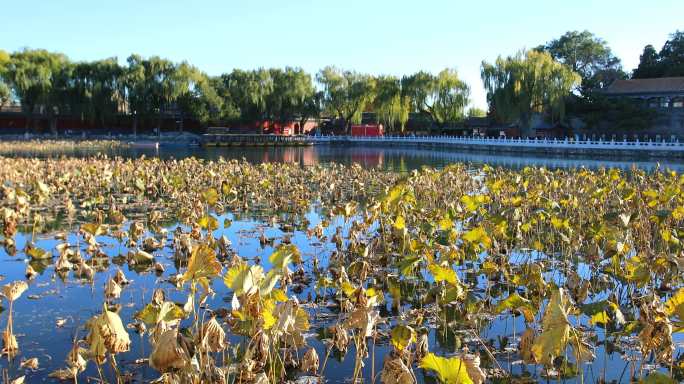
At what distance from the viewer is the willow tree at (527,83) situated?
1383 inches

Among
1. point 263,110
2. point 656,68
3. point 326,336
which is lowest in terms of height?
point 326,336

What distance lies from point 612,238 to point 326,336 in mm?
3061

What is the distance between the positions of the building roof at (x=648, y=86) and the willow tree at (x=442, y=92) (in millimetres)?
9181

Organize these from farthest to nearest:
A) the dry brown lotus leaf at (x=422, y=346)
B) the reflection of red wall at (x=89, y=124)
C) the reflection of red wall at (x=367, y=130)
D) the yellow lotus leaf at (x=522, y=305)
A: the reflection of red wall at (x=367, y=130)
the reflection of red wall at (x=89, y=124)
the yellow lotus leaf at (x=522, y=305)
the dry brown lotus leaf at (x=422, y=346)

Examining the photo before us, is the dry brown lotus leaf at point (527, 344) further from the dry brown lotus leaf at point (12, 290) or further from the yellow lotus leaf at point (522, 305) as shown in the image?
the dry brown lotus leaf at point (12, 290)

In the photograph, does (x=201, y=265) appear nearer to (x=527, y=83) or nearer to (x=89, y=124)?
(x=527, y=83)

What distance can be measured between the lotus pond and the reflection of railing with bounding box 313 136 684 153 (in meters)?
20.7

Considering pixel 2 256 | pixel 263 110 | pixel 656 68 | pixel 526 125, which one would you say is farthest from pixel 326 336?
pixel 656 68

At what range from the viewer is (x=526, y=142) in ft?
109

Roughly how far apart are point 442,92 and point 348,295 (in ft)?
132

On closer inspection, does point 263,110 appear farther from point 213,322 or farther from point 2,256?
point 213,322

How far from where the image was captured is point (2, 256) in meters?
7.10

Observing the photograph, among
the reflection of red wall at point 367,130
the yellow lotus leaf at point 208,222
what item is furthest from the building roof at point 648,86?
the yellow lotus leaf at point 208,222

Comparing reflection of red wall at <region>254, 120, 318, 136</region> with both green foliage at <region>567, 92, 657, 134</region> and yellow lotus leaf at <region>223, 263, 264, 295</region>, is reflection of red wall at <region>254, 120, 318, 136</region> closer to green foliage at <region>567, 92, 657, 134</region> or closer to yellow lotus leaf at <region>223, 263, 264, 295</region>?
green foliage at <region>567, 92, 657, 134</region>
